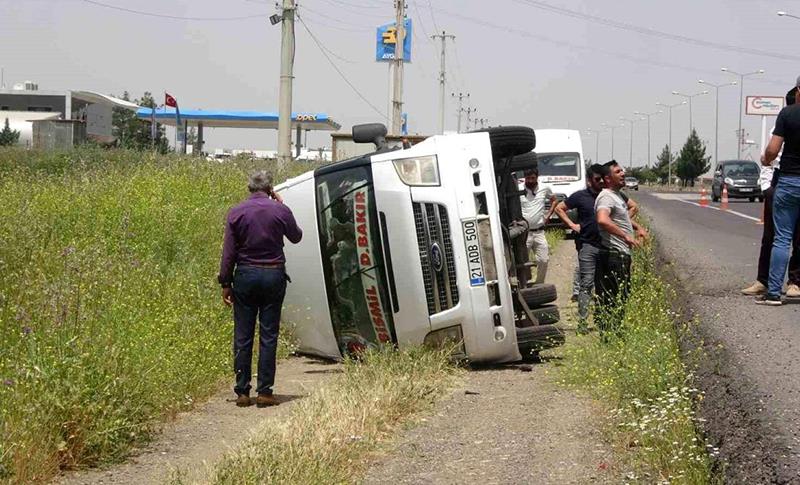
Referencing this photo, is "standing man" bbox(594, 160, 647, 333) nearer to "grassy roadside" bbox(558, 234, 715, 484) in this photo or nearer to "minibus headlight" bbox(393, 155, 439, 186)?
"grassy roadside" bbox(558, 234, 715, 484)

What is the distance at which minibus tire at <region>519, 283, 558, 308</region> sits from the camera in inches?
468

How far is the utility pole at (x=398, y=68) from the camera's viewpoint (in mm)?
48125

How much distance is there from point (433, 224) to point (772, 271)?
9.84 ft

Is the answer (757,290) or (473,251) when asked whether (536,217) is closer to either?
(757,290)

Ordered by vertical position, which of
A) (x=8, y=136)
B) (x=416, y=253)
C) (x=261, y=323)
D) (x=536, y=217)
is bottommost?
(x=261, y=323)

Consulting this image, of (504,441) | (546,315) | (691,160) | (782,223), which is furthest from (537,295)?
(691,160)

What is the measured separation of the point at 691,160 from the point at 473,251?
354 ft

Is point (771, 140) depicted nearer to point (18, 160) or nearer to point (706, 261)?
point (706, 261)

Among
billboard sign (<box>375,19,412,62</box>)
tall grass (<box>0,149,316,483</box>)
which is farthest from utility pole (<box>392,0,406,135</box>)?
tall grass (<box>0,149,316,483</box>)

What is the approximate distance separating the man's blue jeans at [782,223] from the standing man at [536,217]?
16.0ft

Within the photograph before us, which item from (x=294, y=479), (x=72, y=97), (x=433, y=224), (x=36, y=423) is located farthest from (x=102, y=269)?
(x=72, y=97)

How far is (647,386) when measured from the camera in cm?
827

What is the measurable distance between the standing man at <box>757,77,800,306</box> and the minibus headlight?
112 inches

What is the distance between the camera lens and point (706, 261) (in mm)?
15617
